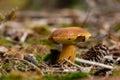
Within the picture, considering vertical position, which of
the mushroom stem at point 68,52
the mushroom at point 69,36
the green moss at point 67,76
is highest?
the mushroom at point 69,36

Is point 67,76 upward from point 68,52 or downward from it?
downward

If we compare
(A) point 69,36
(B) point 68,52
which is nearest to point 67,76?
(A) point 69,36

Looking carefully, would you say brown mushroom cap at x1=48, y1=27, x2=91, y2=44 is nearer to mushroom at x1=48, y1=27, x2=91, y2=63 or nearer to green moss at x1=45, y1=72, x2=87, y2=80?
mushroom at x1=48, y1=27, x2=91, y2=63

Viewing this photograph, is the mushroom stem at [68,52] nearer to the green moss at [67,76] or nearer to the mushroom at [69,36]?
the mushroom at [69,36]

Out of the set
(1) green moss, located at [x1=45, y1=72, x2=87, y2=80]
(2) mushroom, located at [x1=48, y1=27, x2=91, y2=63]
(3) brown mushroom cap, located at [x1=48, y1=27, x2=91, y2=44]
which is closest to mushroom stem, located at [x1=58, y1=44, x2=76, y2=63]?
(2) mushroom, located at [x1=48, y1=27, x2=91, y2=63]

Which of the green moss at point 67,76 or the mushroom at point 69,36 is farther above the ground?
the mushroom at point 69,36

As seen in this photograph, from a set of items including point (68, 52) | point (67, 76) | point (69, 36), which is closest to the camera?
point (67, 76)

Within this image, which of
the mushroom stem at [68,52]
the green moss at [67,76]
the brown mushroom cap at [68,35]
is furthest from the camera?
the mushroom stem at [68,52]

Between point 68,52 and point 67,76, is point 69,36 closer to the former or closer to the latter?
point 68,52

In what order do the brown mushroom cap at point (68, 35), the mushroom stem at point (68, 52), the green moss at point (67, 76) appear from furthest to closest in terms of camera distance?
the mushroom stem at point (68, 52) < the brown mushroom cap at point (68, 35) < the green moss at point (67, 76)

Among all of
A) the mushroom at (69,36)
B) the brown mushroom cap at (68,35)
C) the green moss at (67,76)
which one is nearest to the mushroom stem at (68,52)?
the mushroom at (69,36)

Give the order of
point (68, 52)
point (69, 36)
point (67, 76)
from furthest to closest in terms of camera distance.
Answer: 1. point (68, 52)
2. point (69, 36)
3. point (67, 76)
